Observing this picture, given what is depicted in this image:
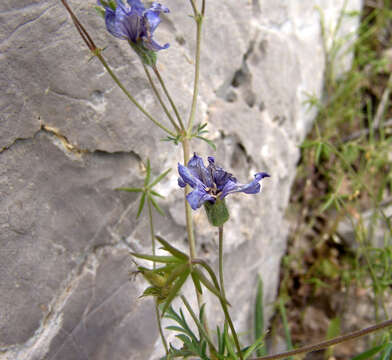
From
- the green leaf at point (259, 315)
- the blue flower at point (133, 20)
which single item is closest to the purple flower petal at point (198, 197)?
the blue flower at point (133, 20)

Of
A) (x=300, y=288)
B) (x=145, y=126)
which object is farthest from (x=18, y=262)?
(x=300, y=288)

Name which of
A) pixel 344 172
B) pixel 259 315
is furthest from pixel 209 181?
pixel 344 172

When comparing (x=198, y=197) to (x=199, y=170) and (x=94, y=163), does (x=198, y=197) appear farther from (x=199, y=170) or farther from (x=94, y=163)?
(x=94, y=163)

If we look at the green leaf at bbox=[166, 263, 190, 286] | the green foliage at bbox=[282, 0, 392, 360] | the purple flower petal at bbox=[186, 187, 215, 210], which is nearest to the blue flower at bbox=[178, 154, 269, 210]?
the purple flower petal at bbox=[186, 187, 215, 210]

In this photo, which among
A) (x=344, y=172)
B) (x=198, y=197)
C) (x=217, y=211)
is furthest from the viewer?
(x=344, y=172)

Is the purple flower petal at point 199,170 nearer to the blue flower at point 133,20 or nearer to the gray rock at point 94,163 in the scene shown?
the blue flower at point 133,20
